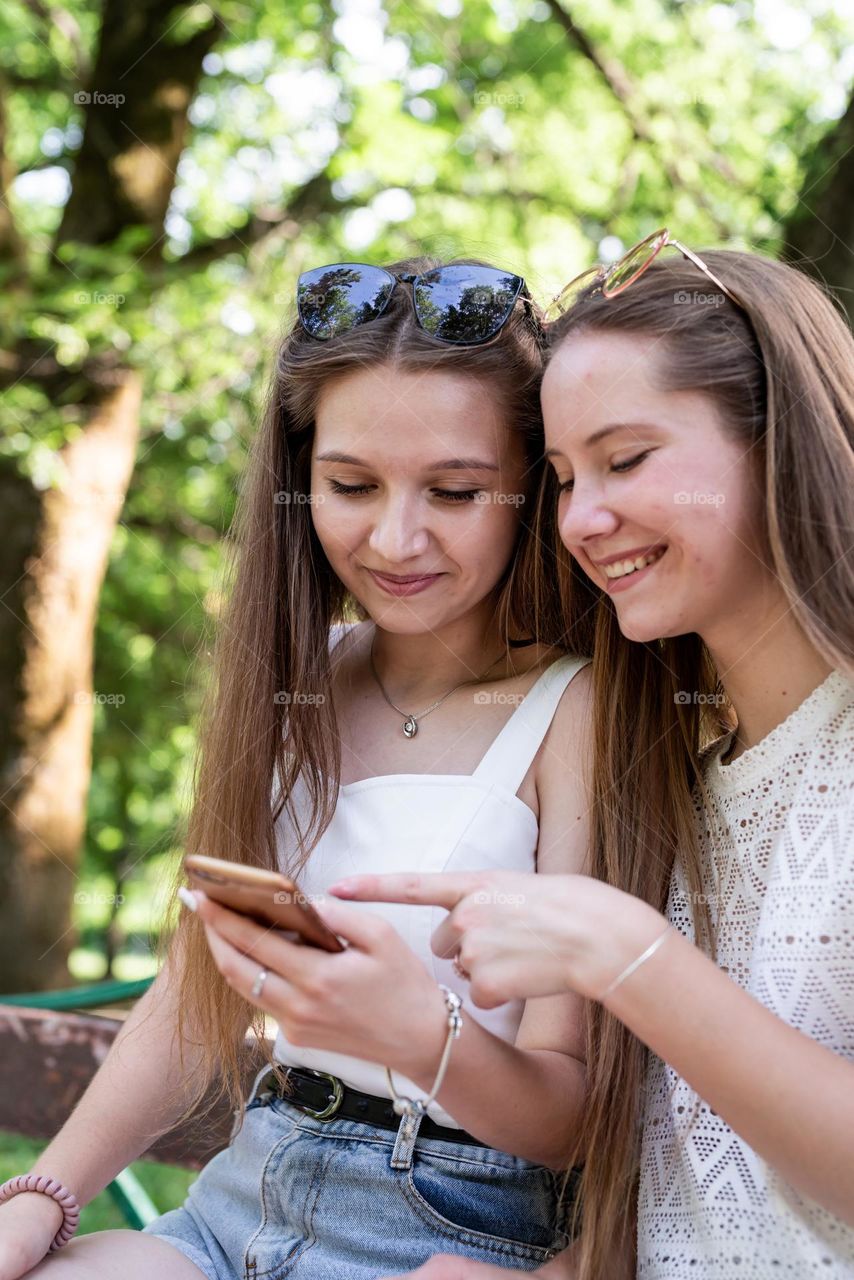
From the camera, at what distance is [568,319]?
1.90 meters

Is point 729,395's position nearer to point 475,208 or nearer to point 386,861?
point 386,861

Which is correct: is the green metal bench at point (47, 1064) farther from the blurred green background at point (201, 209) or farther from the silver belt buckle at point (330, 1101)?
the blurred green background at point (201, 209)

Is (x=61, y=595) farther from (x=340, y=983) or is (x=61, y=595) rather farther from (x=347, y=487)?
(x=340, y=983)

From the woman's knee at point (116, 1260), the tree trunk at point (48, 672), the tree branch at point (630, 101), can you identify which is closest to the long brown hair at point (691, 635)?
the woman's knee at point (116, 1260)

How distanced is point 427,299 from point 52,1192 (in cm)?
147

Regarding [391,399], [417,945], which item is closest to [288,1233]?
[417,945]

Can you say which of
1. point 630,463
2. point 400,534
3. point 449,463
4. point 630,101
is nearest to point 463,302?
point 449,463

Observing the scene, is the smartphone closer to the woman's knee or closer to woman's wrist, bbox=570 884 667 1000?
woman's wrist, bbox=570 884 667 1000

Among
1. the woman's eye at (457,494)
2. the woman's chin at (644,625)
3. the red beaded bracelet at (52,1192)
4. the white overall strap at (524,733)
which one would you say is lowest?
the red beaded bracelet at (52,1192)

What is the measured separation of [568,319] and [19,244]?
192 inches

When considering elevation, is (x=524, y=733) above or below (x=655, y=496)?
below

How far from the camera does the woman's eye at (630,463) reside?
66.5 inches

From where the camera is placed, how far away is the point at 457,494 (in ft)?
6.61

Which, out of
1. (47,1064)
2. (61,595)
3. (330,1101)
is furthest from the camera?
(61,595)
